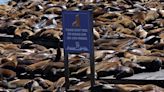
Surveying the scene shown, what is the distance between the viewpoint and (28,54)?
1079cm

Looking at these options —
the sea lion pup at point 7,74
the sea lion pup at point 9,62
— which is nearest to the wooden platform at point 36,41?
the sea lion pup at point 9,62

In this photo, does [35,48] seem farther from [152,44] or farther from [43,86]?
[43,86]

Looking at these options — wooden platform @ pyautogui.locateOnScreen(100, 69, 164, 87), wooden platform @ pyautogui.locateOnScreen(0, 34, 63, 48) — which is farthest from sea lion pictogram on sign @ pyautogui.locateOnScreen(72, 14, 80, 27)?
wooden platform @ pyautogui.locateOnScreen(0, 34, 63, 48)

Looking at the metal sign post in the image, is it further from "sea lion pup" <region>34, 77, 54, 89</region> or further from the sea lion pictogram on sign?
"sea lion pup" <region>34, 77, 54, 89</region>

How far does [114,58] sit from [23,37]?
4.27 metres

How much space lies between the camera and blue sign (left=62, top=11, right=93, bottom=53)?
23.2 ft

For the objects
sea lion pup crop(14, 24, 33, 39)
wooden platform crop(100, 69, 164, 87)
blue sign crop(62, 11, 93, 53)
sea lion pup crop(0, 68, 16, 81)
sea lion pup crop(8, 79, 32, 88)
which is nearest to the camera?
blue sign crop(62, 11, 93, 53)

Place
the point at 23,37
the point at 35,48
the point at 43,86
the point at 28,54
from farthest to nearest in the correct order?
the point at 23,37
the point at 35,48
the point at 28,54
the point at 43,86

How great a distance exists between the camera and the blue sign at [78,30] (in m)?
7.07

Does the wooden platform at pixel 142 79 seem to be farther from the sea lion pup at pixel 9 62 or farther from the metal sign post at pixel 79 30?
the sea lion pup at pixel 9 62

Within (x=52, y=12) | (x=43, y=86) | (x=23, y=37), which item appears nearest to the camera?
(x=43, y=86)

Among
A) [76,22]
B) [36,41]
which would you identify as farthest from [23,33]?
[76,22]

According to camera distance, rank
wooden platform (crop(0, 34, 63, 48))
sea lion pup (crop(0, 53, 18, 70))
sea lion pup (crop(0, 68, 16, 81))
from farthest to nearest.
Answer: wooden platform (crop(0, 34, 63, 48)), sea lion pup (crop(0, 53, 18, 70)), sea lion pup (crop(0, 68, 16, 81))

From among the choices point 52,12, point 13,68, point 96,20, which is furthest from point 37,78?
point 52,12
